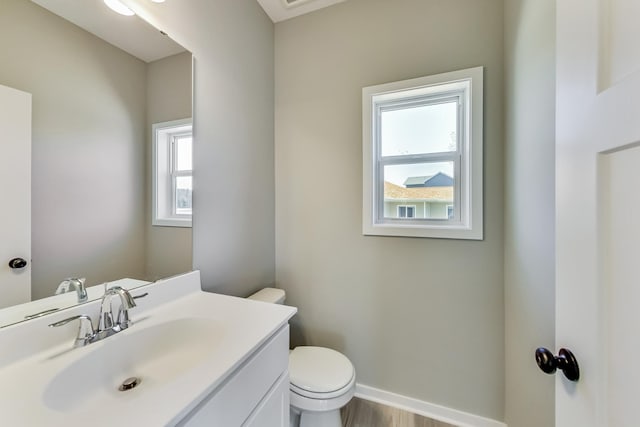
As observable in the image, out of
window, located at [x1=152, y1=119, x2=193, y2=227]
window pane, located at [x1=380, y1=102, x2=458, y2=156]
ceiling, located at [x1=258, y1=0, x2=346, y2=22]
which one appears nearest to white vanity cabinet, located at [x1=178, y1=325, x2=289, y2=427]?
window, located at [x1=152, y1=119, x2=193, y2=227]

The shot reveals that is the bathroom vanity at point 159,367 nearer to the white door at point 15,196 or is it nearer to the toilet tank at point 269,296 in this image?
the white door at point 15,196

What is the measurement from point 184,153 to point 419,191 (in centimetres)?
139

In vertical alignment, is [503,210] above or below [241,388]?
above

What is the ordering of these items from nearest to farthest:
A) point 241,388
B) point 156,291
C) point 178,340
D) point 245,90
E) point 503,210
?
point 241,388 → point 178,340 → point 156,291 → point 503,210 → point 245,90

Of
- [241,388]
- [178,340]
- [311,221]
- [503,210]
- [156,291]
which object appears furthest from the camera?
[311,221]

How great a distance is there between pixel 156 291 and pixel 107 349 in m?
0.30

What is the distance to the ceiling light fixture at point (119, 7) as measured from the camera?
91 cm

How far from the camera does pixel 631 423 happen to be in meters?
0.40

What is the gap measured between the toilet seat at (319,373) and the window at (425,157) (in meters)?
0.79

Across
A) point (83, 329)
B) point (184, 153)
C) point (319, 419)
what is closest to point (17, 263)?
point (83, 329)

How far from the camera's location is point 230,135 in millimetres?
1438

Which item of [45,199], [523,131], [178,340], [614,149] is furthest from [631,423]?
[45,199]

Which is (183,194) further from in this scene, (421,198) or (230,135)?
(421,198)

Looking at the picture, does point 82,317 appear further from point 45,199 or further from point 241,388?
point 241,388
